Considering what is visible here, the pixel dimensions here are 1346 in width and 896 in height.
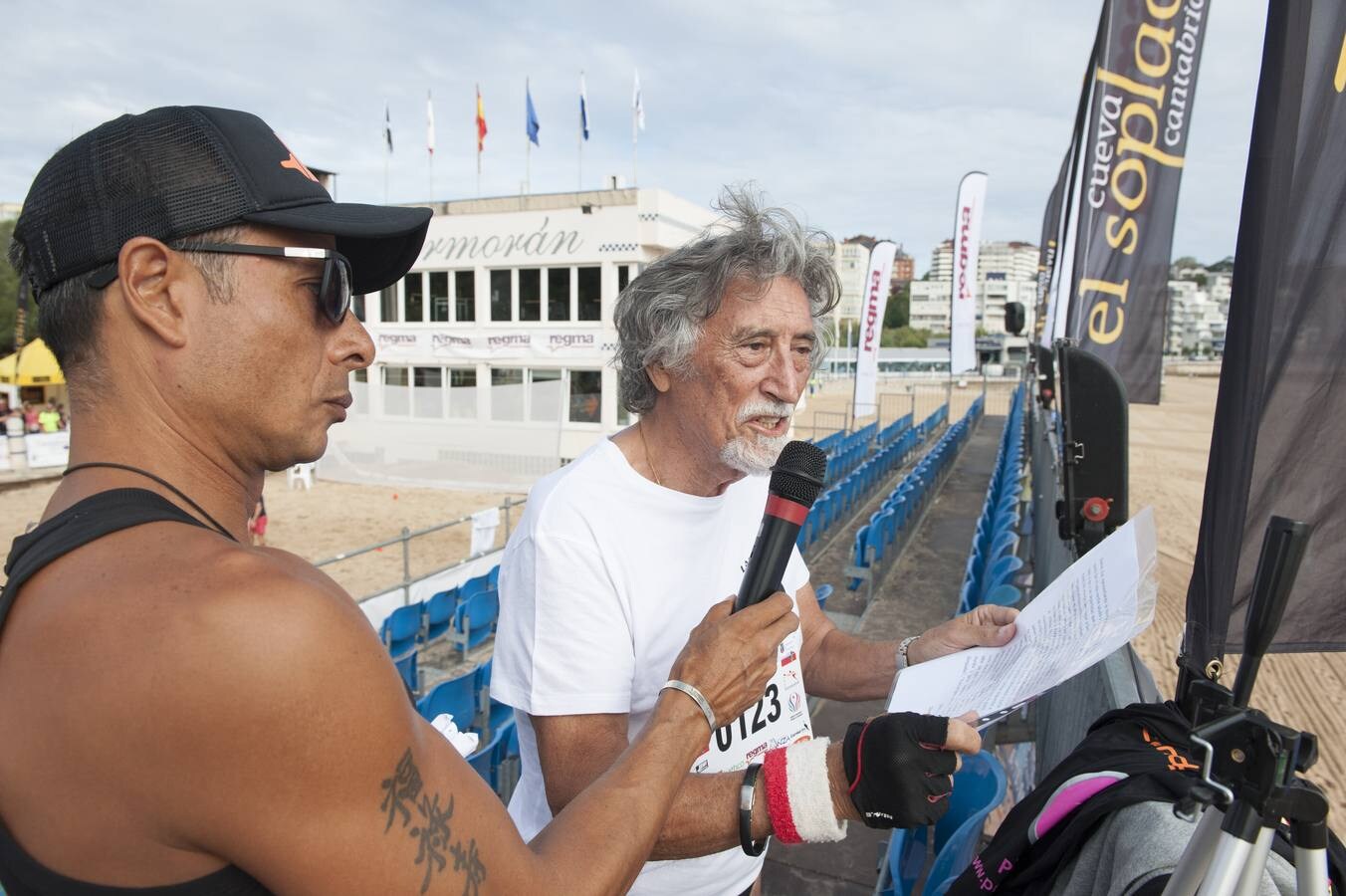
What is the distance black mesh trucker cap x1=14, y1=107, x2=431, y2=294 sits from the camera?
1031 millimetres

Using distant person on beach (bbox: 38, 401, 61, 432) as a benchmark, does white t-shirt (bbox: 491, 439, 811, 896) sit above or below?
above

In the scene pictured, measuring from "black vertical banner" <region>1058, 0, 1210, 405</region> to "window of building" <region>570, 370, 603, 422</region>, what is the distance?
14790mm

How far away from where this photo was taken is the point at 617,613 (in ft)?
5.63

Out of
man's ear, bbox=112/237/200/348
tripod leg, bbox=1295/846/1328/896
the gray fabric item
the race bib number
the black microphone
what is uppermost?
man's ear, bbox=112/237/200/348

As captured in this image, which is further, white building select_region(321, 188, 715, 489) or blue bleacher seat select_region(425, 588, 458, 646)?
white building select_region(321, 188, 715, 489)

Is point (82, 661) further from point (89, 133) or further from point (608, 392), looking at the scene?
point (608, 392)

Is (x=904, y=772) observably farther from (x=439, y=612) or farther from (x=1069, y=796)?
(x=439, y=612)

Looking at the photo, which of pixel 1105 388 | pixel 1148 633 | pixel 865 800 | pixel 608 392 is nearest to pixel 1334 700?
pixel 1148 633

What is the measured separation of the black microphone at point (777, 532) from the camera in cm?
154

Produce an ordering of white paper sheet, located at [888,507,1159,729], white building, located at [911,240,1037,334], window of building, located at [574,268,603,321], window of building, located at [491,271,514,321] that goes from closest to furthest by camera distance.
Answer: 1. white paper sheet, located at [888,507,1159,729]
2. window of building, located at [574,268,603,321]
3. window of building, located at [491,271,514,321]
4. white building, located at [911,240,1037,334]

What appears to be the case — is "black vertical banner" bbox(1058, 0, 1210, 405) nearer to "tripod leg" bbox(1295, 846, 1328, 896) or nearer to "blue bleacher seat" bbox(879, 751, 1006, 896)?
"blue bleacher seat" bbox(879, 751, 1006, 896)

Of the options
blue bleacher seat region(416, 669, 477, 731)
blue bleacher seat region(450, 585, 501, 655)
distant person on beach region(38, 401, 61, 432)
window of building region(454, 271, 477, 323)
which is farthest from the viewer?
distant person on beach region(38, 401, 61, 432)

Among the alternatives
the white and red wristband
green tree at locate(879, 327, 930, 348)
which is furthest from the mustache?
green tree at locate(879, 327, 930, 348)

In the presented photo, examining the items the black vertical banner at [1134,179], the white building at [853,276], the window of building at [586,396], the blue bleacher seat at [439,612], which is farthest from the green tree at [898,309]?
the blue bleacher seat at [439,612]
